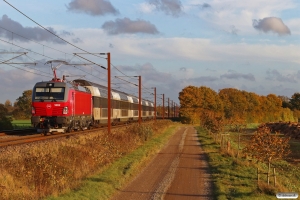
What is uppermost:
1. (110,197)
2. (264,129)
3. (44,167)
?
(264,129)

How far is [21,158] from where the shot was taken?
1401 centimetres

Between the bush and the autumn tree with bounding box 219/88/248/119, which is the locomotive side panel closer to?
the bush

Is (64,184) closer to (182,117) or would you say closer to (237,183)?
(237,183)

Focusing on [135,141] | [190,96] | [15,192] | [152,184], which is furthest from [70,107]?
[190,96]

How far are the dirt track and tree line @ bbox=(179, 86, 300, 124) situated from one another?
195 feet

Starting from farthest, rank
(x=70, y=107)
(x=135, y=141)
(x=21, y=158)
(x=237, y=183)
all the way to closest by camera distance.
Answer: (x=70, y=107)
(x=135, y=141)
(x=237, y=183)
(x=21, y=158)

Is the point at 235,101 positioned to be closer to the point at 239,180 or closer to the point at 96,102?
the point at 96,102

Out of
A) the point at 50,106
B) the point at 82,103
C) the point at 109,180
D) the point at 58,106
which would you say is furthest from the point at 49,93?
the point at 109,180

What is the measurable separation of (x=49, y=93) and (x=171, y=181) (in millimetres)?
17178

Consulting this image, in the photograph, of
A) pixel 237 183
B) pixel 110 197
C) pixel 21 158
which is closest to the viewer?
pixel 110 197

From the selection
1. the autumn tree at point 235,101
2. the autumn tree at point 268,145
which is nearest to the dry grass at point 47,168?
the autumn tree at point 268,145

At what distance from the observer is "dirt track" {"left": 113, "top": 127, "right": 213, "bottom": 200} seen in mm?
13125

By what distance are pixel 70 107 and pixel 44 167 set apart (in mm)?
17955

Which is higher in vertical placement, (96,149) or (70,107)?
(70,107)
